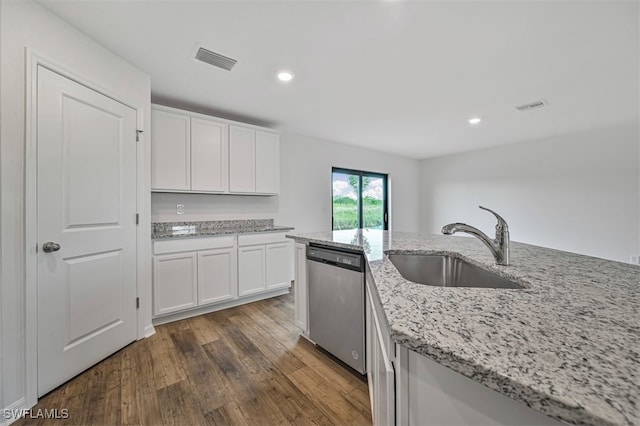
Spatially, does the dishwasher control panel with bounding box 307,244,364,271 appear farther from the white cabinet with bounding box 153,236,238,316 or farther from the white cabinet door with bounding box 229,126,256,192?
the white cabinet door with bounding box 229,126,256,192

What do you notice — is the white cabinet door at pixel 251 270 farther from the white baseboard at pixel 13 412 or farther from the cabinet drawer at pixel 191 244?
the white baseboard at pixel 13 412

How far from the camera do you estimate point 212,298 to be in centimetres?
279

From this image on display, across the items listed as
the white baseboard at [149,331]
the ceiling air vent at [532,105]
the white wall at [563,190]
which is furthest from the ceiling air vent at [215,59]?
the white wall at [563,190]

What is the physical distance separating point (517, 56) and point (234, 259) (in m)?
3.24

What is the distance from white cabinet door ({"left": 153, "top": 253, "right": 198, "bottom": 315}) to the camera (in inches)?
96.9

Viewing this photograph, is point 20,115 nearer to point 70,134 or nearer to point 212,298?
point 70,134

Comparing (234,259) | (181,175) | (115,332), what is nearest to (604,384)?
(115,332)

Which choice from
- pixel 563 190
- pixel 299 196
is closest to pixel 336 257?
pixel 299 196

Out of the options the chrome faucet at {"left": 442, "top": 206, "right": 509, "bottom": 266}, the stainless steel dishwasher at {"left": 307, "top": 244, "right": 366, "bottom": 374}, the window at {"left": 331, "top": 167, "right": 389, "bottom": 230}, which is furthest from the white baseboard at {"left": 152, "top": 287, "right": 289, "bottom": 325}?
the chrome faucet at {"left": 442, "top": 206, "right": 509, "bottom": 266}

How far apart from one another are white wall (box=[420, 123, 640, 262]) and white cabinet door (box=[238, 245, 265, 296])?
14.6 ft

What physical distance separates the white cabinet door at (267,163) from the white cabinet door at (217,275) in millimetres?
987

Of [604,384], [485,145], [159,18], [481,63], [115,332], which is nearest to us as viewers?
[604,384]

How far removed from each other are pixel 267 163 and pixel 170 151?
116cm

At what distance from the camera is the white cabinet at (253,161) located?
Answer: 318 centimetres
